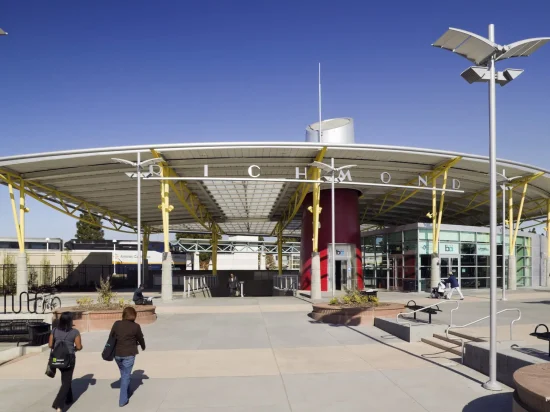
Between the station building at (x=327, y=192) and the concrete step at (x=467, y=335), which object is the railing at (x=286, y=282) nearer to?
the station building at (x=327, y=192)

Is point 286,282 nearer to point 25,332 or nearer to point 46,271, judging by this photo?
point 46,271

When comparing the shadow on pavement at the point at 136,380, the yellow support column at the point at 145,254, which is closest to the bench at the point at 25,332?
the shadow on pavement at the point at 136,380

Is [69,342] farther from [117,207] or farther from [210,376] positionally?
[117,207]

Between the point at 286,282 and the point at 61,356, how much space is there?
33.3m

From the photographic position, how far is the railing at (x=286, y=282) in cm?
3868

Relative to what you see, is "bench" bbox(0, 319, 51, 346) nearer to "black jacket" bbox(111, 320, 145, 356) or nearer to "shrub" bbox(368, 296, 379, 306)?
"black jacket" bbox(111, 320, 145, 356)

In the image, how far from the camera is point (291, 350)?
12.2 m

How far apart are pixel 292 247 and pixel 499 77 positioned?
7346 cm

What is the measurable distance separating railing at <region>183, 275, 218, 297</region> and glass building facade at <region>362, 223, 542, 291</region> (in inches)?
579

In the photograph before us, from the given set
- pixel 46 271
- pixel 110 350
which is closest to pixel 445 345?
pixel 110 350

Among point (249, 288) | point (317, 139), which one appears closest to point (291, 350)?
point (317, 139)

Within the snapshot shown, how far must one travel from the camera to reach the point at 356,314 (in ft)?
55.6

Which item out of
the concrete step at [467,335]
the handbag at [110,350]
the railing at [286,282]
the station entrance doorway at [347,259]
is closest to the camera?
the handbag at [110,350]

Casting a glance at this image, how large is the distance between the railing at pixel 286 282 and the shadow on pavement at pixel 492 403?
101ft
